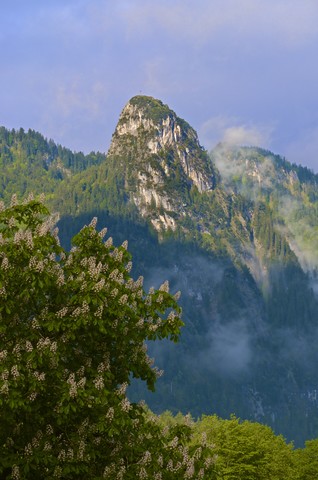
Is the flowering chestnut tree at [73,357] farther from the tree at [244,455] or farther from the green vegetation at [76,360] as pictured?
the tree at [244,455]

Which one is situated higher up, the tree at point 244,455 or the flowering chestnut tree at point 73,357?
the tree at point 244,455

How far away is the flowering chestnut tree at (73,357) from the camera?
1864 cm

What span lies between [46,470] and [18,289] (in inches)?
184

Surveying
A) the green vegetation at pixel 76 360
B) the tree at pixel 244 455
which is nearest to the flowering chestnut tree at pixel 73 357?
the green vegetation at pixel 76 360

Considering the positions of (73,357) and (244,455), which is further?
(244,455)

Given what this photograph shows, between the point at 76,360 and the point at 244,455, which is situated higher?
the point at 244,455

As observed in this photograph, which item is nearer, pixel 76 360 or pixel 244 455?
pixel 76 360

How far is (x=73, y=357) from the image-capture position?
68.0 feet

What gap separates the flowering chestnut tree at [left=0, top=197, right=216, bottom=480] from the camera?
18641mm

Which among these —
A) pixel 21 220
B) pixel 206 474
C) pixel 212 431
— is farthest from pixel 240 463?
pixel 21 220

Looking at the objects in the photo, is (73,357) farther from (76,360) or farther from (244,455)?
(244,455)

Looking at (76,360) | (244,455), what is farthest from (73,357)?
(244,455)

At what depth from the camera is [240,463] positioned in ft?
219

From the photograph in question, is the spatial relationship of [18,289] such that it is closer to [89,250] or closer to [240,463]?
[89,250]
